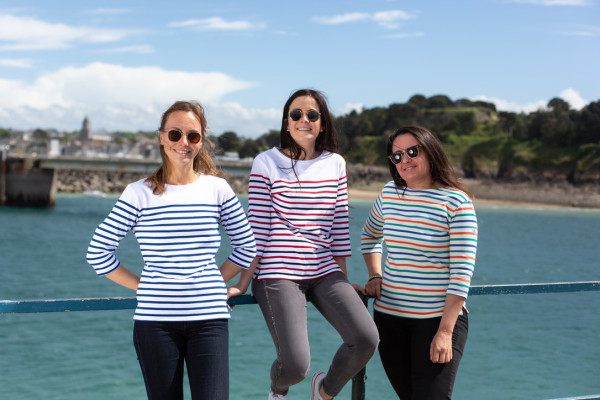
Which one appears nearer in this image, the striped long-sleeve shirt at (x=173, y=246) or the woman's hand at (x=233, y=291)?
the striped long-sleeve shirt at (x=173, y=246)

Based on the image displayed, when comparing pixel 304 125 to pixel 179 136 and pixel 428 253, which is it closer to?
pixel 179 136

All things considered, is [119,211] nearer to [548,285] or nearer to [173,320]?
[173,320]

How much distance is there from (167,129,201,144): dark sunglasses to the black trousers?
1183 mm

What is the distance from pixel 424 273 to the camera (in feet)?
9.69

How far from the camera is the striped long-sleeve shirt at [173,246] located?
103 inches

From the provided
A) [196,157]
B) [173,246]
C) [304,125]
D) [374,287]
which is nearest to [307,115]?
[304,125]

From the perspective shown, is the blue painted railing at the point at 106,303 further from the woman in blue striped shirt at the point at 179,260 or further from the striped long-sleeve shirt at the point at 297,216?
the striped long-sleeve shirt at the point at 297,216

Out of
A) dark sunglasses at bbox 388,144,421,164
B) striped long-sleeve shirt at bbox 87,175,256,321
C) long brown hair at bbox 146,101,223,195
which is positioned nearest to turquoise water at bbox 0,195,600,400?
dark sunglasses at bbox 388,144,421,164

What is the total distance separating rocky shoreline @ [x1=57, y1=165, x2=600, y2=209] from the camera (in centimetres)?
10225

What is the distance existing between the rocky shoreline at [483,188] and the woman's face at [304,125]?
9768 centimetres

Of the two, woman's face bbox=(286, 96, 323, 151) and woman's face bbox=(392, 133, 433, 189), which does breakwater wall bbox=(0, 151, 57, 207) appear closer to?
woman's face bbox=(286, 96, 323, 151)

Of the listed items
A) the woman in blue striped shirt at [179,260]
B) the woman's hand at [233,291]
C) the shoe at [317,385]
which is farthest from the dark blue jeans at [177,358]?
the shoe at [317,385]

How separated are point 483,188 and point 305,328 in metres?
113

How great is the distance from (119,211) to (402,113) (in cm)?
13963
